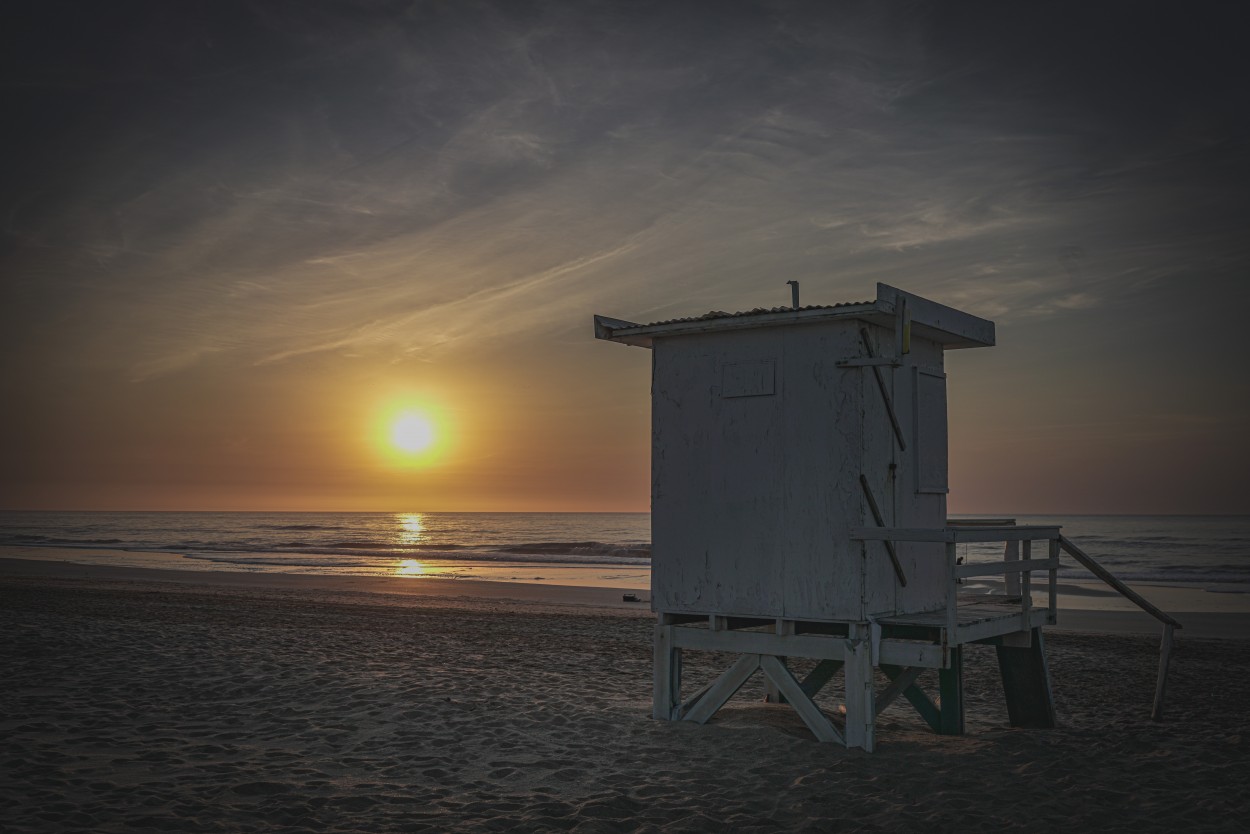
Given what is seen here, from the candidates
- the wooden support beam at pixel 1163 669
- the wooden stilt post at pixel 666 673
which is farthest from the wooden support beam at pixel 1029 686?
the wooden stilt post at pixel 666 673

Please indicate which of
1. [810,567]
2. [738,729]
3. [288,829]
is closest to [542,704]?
[738,729]

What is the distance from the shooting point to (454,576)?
33.8 metres

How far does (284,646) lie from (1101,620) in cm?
1569

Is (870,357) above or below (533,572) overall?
above

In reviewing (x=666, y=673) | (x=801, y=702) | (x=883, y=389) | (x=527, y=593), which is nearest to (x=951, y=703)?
(x=801, y=702)

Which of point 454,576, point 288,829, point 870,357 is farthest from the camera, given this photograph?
point 454,576

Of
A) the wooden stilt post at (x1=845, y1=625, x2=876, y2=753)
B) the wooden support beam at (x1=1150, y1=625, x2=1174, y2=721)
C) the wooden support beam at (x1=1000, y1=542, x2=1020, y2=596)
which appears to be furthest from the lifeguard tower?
the wooden support beam at (x1=1150, y1=625, x2=1174, y2=721)

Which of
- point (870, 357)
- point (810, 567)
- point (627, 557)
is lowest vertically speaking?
point (627, 557)

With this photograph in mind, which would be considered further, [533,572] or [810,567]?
[533,572]

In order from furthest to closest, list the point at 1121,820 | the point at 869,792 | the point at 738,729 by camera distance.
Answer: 1. the point at 738,729
2. the point at 869,792
3. the point at 1121,820

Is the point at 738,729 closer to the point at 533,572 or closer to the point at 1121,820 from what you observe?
the point at 1121,820

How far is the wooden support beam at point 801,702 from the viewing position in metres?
8.20

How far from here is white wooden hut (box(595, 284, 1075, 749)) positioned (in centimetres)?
793

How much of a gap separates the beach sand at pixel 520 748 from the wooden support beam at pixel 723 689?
17 centimetres
